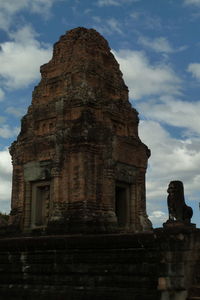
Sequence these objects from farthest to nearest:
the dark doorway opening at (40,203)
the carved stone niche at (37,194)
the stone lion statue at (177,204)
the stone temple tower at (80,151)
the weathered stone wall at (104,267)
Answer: the dark doorway opening at (40,203) → the carved stone niche at (37,194) → the stone temple tower at (80,151) → the stone lion statue at (177,204) → the weathered stone wall at (104,267)

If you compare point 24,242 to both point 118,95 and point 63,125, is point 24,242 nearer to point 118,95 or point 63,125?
point 63,125

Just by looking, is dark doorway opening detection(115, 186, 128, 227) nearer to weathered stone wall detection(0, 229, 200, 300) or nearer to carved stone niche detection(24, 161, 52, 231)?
carved stone niche detection(24, 161, 52, 231)

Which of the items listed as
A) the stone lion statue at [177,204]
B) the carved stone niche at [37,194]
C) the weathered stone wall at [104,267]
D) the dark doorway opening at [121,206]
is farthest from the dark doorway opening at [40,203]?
the stone lion statue at [177,204]

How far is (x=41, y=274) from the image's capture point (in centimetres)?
1244

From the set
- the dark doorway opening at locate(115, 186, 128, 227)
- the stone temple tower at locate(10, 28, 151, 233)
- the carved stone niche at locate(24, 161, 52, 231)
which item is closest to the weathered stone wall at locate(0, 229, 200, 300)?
the stone temple tower at locate(10, 28, 151, 233)

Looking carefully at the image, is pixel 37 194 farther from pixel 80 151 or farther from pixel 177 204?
pixel 177 204

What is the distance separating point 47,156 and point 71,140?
1.35 m

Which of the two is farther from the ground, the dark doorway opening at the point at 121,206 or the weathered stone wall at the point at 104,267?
the dark doorway opening at the point at 121,206

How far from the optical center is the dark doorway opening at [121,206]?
16891 mm

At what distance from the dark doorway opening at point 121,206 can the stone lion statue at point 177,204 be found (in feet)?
15.7

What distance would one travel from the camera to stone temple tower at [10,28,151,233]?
590 inches

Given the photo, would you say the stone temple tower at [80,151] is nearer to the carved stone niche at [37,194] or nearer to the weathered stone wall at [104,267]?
the carved stone niche at [37,194]

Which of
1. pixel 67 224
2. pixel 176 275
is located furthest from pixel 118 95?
pixel 176 275

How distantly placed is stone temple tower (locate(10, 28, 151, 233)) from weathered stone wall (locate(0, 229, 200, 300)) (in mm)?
1942
